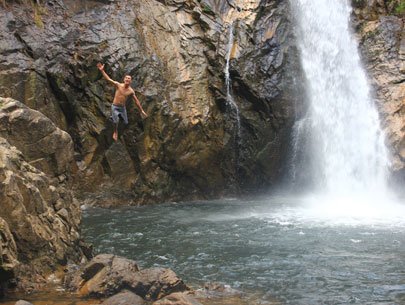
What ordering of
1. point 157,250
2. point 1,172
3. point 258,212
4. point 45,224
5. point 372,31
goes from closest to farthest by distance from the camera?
point 1,172 → point 45,224 → point 157,250 → point 258,212 → point 372,31

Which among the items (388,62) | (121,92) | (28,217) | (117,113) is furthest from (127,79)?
(388,62)

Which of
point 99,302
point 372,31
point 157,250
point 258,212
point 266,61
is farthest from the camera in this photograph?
point 372,31

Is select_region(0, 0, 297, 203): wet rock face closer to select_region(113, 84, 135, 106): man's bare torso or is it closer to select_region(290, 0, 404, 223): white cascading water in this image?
select_region(290, 0, 404, 223): white cascading water

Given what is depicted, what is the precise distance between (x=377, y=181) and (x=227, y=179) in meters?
5.22

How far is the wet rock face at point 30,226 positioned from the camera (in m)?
7.01

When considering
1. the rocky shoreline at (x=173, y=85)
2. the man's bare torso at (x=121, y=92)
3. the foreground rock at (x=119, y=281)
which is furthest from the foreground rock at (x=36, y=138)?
the foreground rock at (x=119, y=281)

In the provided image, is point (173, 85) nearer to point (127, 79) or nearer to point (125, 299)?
point (127, 79)

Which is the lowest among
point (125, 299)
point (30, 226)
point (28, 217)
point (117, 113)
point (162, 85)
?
point (125, 299)

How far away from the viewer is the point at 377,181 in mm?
17312

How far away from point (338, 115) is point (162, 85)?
6.71 m

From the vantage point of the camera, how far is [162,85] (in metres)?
15.8

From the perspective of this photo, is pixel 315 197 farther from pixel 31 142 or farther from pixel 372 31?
pixel 31 142

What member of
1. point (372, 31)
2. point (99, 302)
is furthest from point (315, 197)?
point (99, 302)

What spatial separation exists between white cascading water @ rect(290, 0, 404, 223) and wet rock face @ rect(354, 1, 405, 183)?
33 centimetres
